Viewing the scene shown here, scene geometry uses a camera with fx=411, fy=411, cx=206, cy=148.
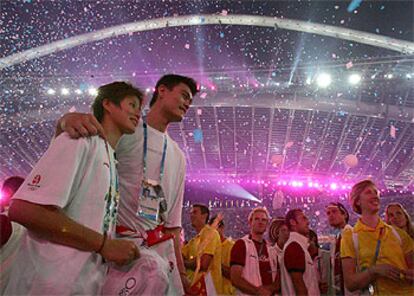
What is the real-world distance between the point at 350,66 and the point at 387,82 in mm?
1674

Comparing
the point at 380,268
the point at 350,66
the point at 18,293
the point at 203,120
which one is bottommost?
the point at 18,293

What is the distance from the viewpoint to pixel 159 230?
2064 millimetres

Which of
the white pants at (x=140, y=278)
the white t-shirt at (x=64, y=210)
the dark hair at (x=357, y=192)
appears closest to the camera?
the white t-shirt at (x=64, y=210)

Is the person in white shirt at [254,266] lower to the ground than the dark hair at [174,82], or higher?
lower

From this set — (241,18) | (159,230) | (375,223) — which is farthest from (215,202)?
(159,230)

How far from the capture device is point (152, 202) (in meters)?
2.19

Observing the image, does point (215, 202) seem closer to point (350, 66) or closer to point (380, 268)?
point (350, 66)

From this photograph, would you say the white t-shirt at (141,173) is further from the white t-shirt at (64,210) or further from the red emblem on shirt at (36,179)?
the red emblem on shirt at (36,179)

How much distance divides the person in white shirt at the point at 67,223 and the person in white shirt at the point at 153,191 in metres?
0.08

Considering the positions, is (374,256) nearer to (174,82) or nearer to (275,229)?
(174,82)

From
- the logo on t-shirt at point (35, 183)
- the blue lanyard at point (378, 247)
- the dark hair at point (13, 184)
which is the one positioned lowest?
the logo on t-shirt at point (35, 183)

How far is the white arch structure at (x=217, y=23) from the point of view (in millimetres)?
20344

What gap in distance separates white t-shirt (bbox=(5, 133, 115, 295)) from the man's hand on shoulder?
0.09 ft

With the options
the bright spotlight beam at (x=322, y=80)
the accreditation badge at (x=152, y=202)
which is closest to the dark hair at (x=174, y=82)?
the accreditation badge at (x=152, y=202)
